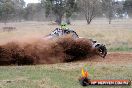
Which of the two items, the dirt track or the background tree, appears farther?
the background tree

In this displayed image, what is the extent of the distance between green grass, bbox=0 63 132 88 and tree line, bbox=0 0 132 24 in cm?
6264

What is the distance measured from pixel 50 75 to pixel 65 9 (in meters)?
65.6

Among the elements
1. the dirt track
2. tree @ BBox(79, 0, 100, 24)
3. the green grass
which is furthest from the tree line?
the green grass

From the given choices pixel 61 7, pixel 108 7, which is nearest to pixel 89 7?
pixel 61 7

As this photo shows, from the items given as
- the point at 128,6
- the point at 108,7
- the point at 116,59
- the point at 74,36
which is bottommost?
the point at 128,6

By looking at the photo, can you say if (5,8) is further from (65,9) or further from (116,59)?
(116,59)

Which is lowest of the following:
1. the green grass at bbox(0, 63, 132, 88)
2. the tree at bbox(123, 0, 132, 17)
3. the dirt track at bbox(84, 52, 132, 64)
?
the tree at bbox(123, 0, 132, 17)

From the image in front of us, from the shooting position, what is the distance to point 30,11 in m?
117

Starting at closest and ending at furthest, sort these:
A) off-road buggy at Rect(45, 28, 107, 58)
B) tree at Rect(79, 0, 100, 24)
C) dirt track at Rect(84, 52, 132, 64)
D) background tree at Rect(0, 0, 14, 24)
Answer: dirt track at Rect(84, 52, 132, 64)
off-road buggy at Rect(45, 28, 107, 58)
tree at Rect(79, 0, 100, 24)
background tree at Rect(0, 0, 14, 24)

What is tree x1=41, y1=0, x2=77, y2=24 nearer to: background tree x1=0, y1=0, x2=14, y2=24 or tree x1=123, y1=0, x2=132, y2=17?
background tree x1=0, y1=0, x2=14, y2=24

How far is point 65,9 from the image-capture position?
77312mm

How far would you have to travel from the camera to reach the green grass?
10453 millimetres

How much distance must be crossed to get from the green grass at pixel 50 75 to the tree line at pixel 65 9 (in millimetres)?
62638

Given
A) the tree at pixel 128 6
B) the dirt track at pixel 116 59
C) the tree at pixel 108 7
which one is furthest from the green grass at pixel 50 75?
the tree at pixel 128 6
